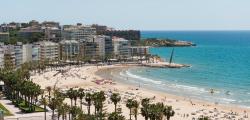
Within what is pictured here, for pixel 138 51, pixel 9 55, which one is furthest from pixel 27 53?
pixel 138 51

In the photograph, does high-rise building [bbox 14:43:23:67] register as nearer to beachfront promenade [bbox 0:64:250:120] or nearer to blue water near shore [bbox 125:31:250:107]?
beachfront promenade [bbox 0:64:250:120]

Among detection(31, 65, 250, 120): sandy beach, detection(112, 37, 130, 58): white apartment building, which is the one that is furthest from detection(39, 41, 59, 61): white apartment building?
detection(112, 37, 130, 58): white apartment building

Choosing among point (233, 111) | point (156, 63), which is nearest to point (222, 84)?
point (233, 111)

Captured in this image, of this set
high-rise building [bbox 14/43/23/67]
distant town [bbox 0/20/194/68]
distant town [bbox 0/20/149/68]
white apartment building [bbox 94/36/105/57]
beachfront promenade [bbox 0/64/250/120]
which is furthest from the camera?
white apartment building [bbox 94/36/105/57]

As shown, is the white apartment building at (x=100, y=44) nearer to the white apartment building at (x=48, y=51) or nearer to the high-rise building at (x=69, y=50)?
the high-rise building at (x=69, y=50)

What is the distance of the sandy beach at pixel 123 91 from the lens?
81688mm

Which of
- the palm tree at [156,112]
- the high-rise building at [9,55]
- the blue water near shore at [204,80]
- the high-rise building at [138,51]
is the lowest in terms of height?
the blue water near shore at [204,80]

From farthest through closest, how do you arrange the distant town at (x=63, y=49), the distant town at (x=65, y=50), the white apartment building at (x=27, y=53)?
the white apartment building at (x=27, y=53) < the distant town at (x=63, y=49) < the distant town at (x=65, y=50)

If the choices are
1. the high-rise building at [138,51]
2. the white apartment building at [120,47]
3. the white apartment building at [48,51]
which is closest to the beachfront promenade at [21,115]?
the white apartment building at [48,51]

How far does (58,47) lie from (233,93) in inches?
3185

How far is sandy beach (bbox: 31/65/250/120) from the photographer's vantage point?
268 feet

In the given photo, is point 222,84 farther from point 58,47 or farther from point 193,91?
point 58,47

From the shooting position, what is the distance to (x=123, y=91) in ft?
346

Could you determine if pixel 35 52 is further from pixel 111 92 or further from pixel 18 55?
pixel 111 92
